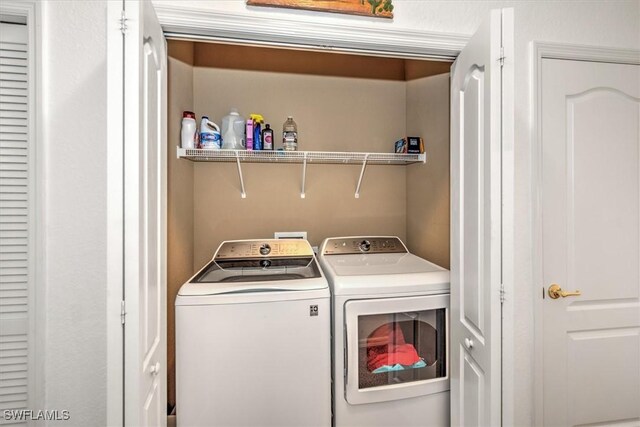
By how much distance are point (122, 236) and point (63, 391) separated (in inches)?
31.4

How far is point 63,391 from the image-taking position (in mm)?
1111

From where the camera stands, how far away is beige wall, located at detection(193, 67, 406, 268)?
2207mm

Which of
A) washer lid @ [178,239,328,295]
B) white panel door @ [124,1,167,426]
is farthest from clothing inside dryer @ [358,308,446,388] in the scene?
white panel door @ [124,1,167,426]

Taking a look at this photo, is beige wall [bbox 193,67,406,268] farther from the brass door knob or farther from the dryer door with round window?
the brass door knob

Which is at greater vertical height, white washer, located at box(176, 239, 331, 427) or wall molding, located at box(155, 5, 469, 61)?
wall molding, located at box(155, 5, 469, 61)

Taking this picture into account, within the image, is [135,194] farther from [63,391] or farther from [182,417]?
[182,417]

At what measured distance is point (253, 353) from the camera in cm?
138

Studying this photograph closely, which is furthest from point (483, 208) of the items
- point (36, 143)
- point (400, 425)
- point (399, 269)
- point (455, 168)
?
point (36, 143)

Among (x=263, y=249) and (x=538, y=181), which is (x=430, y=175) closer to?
(x=538, y=181)

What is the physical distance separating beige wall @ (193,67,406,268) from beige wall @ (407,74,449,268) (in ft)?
0.43

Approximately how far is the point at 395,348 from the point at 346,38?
1.56 meters

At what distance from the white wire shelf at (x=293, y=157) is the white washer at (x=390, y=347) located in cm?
82

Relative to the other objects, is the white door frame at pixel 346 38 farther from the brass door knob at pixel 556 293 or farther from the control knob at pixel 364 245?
the control knob at pixel 364 245

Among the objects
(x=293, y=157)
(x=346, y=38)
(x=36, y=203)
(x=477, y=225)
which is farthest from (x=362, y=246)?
(x=36, y=203)
